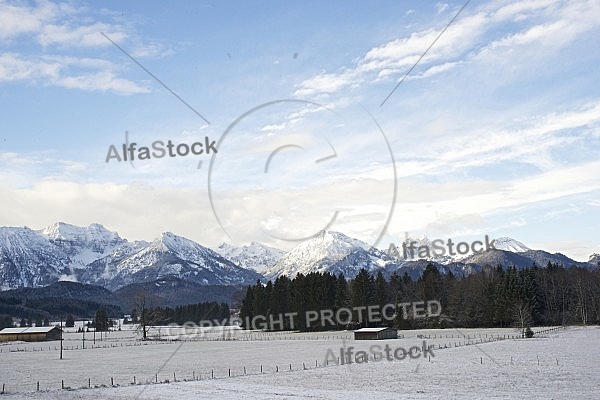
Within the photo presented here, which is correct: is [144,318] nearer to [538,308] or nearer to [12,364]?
[12,364]

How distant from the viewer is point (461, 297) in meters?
107

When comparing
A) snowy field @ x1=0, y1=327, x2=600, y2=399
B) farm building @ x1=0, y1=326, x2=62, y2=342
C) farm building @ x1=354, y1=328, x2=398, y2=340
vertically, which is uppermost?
farm building @ x1=0, y1=326, x2=62, y2=342

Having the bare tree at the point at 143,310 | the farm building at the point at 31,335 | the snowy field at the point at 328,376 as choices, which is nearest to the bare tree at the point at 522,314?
the snowy field at the point at 328,376

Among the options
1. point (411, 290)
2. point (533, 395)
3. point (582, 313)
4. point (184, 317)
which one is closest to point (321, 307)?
point (411, 290)

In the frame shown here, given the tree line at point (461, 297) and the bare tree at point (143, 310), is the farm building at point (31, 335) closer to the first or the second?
the bare tree at point (143, 310)

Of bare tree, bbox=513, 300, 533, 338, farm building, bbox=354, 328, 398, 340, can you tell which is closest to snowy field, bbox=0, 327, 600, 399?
farm building, bbox=354, 328, 398, 340

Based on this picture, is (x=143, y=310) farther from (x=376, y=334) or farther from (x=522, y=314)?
(x=522, y=314)

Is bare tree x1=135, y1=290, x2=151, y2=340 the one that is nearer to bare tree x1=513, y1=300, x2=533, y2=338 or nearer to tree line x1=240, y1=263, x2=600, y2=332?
tree line x1=240, y1=263, x2=600, y2=332

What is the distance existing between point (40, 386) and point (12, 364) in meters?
25.3

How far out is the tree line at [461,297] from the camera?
10125 centimetres

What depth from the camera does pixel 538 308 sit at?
4055 inches

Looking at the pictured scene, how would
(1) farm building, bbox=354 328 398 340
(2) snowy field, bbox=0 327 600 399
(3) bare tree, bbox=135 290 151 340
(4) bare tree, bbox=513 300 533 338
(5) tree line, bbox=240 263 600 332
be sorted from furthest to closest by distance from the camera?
1. (3) bare tree, bbox=135 290 151 340
2. (5) tree line, bbox=240 263 600 332
3. (4) bare tree, bbox=513 300 533 338
4. (1) farm building, bbox=354 328 398 340
5. (2) snowy field, bbox=0 327 600 399

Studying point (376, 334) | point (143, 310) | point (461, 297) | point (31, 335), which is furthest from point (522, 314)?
point (31, 335)

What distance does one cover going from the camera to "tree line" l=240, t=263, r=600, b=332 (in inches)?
3986
